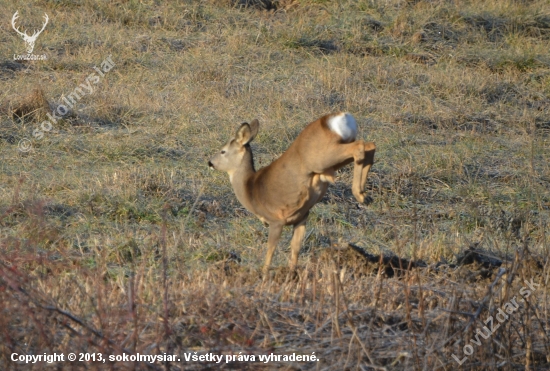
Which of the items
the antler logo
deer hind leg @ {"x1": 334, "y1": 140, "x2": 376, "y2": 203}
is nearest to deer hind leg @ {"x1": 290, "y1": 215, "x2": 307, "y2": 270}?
deer hind leg @ {"x1": 334, "y1": 140, "x2": 376, "y2": 203}

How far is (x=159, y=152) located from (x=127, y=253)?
3106 millimetres

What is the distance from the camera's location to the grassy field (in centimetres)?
458

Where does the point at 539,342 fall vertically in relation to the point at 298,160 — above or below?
below

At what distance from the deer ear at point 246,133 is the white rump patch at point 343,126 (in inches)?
32.5

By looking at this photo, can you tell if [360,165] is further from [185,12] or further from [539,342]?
[185,12]

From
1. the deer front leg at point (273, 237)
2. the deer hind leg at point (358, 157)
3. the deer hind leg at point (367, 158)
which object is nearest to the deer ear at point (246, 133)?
the deer front leg at point (273, 237)

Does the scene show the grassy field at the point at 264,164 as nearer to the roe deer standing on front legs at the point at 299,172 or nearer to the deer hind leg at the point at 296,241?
the deer hind leg at the point at 296,241

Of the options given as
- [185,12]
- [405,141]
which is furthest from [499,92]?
[185,12]

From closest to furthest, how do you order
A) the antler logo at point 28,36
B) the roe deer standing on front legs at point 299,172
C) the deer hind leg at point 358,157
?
the deer hind leg at point 358,157, the roe deer standing on front legs at point 299,172, the antler logo at point 28,36

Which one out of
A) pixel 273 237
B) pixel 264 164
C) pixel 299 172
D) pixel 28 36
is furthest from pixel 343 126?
pixel 28 36

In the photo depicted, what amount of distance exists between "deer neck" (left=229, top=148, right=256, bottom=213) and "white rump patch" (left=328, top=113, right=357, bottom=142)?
0.89 m

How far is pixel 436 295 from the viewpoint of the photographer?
5.46 meters

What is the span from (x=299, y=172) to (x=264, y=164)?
365 cm

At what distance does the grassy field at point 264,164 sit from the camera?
4578 mm
